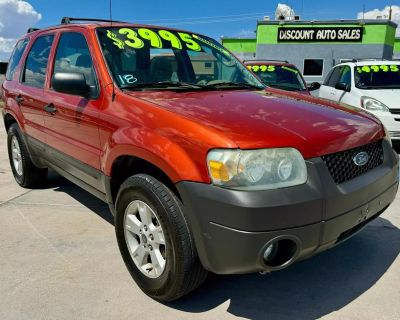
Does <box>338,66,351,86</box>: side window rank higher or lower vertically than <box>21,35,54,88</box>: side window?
lower

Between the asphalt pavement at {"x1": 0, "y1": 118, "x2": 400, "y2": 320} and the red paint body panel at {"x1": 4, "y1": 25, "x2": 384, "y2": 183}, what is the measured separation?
0.77 m

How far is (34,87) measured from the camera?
428 cm

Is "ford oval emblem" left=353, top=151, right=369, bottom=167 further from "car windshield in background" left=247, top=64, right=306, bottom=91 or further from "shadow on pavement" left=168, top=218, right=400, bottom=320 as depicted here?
"car windshield in background" left=247, top=64, right=306, bottom=91

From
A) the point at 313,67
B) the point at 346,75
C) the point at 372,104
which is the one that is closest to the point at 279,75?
the point at 346,75

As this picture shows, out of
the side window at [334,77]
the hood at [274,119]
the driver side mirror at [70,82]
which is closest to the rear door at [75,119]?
the driver side mirror at [70,82]

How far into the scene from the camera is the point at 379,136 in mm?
2883

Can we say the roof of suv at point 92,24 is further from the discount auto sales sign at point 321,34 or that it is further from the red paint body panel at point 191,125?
the discount auto sales sign at point 321,34

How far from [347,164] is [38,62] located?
3.29 m

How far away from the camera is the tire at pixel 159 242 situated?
7.76 ft

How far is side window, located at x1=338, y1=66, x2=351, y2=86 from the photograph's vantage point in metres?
8.29

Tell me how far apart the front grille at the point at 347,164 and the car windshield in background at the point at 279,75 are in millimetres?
5920

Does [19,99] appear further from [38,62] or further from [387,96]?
[387,96]

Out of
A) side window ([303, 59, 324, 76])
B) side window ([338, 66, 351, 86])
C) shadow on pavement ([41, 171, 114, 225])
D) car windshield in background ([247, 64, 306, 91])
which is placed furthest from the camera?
side window ([303, 59, 324, 76])

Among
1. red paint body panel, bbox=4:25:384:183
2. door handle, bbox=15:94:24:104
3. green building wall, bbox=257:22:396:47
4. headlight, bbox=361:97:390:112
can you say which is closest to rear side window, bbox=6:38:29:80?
door handle, bbox=15:94:24:104
